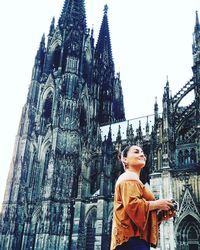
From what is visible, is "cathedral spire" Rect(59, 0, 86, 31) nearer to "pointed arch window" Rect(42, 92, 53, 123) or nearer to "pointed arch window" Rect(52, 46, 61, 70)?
"pointed arch window" Rect(52, 46, 61, 70)

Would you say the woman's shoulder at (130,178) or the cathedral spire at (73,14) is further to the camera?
the cathedral spire at (73,14)

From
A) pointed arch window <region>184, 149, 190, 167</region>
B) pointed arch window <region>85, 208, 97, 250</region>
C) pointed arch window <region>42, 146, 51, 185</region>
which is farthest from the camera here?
pointed arch window <region>42, 146, 51, 185</region>

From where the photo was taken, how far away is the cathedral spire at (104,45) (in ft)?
155

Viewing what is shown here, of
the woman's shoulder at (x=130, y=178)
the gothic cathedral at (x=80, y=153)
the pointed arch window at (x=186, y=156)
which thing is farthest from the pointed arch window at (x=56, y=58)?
the woman's shoulder at (x=130, y=178)

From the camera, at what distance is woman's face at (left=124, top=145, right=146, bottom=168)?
11.3 feet

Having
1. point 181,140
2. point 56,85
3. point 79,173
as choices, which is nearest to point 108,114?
point 56,85

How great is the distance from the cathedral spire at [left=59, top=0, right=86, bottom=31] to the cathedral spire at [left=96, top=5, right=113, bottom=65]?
545 centimetres

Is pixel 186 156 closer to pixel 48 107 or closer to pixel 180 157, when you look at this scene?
pixel 180 157

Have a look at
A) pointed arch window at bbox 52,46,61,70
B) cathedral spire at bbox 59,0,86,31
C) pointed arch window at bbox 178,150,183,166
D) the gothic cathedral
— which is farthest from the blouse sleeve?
cathedral spire at bbox 59,0,86,31

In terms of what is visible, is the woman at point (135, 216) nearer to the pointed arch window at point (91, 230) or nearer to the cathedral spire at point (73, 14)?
the pointed arch window at point (91, 230)

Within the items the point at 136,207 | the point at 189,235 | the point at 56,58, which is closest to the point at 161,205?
the point at 136,207

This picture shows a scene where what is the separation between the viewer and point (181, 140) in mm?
23688

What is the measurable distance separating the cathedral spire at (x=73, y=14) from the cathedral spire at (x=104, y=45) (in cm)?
545

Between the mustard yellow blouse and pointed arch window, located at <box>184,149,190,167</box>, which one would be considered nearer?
the mustard yellow blouse
